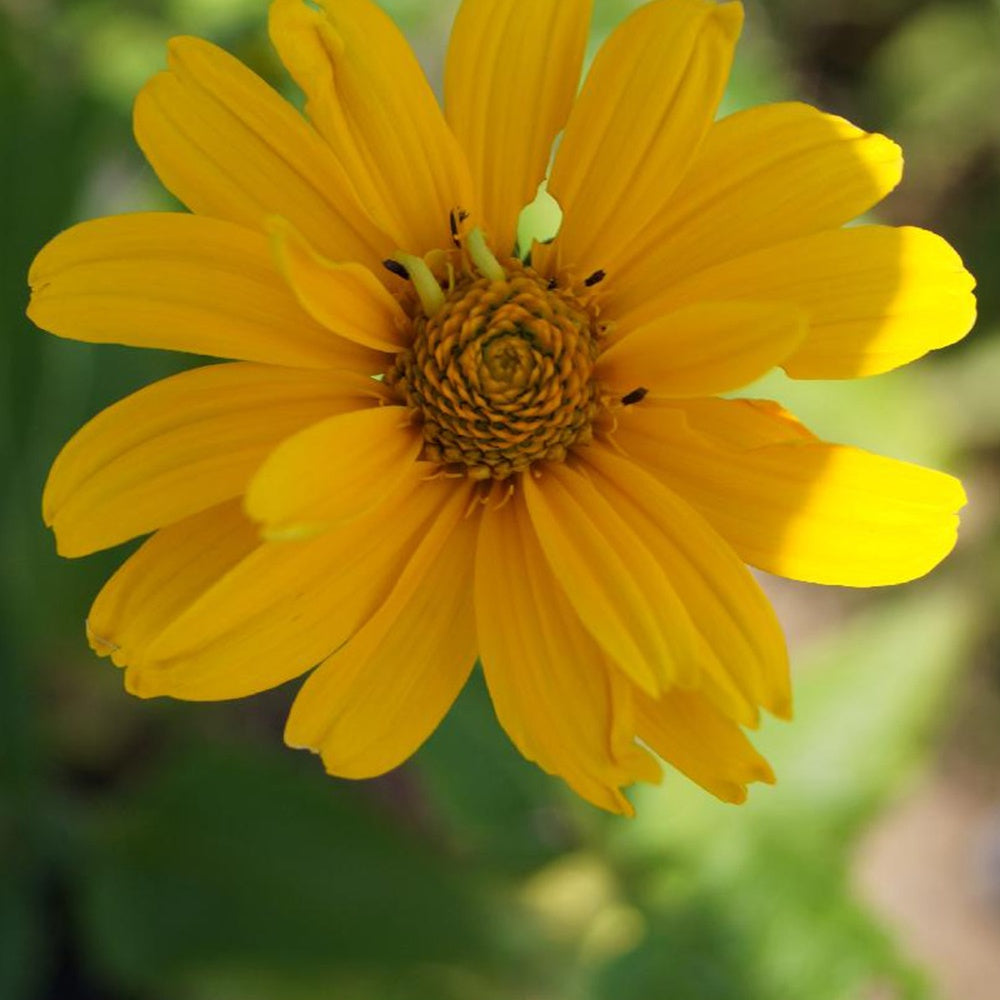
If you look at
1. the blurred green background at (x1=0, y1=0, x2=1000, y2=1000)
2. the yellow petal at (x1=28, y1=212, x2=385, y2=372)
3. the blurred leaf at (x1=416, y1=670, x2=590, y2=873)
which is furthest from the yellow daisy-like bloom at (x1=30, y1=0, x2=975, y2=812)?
the blurred leaf at (x1=416, y1=670, x2=590, y2=873)

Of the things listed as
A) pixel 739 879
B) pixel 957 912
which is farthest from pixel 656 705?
pixel 957 912

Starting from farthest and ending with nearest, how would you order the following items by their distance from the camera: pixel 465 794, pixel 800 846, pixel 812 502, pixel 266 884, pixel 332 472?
pixel 266 884 → pixel 465 794 → pixel 800 846 → pixel 812 502 → pixel 332 472

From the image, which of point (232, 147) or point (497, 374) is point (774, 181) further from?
point (232, 147)

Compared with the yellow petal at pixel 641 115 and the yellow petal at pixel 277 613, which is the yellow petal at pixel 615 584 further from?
the yellow petal at pixel 641 115

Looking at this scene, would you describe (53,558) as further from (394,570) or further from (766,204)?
(766,204)

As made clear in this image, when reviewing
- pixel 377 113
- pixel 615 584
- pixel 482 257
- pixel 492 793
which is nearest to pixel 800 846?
pixel 492 793
